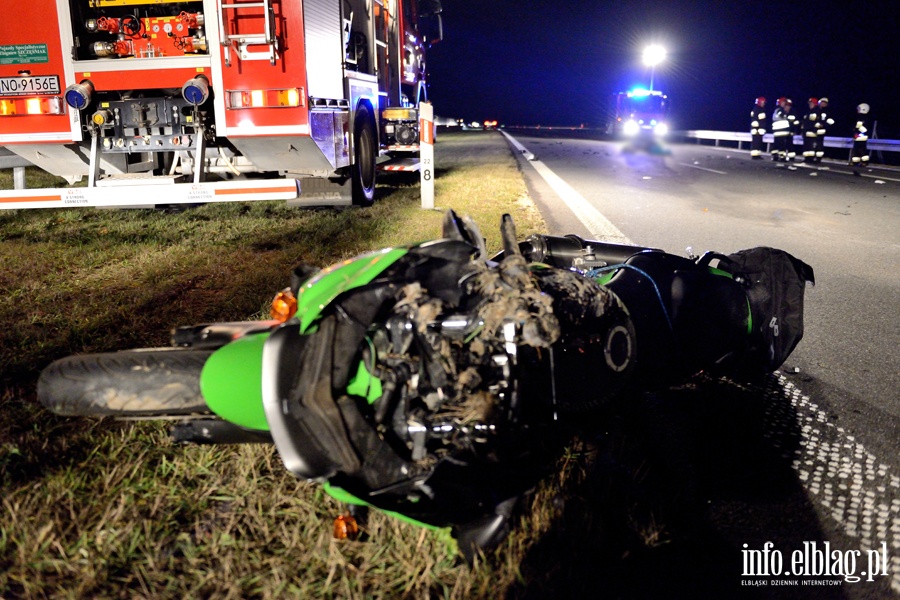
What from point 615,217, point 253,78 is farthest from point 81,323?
point 615,217

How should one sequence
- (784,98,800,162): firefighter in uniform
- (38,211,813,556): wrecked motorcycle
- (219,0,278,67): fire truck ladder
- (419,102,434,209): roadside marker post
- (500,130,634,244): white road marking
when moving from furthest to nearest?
(784,98,800,162): firefighter in uniform → (419,102,434,209): roadside marker post → (500,130,634,244): white road marking → (219,0,278,67): fire truck ladder → (38,211,813,556): wrecked motorcycle

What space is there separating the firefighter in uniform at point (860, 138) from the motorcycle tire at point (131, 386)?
19623 millimetres

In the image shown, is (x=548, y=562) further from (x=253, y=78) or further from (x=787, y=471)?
(x=253, y=78)

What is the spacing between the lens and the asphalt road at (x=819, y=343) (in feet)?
7.32

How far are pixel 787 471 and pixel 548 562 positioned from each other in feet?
3.71

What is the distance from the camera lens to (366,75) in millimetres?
8734

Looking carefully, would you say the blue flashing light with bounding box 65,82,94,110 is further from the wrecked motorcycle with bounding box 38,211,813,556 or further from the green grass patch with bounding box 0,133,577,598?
the wrecked motorcycle with bounding box 38,211,813,556

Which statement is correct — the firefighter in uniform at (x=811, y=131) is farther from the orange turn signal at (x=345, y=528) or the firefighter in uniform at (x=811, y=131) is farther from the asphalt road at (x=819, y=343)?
the orange turn signal at (x=345, y=528)

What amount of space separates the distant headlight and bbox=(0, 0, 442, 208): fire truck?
3193 cm

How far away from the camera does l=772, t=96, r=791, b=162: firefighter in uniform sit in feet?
61.0

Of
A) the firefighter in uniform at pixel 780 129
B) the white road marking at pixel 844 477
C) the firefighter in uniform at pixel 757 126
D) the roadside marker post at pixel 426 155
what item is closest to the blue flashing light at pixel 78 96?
the roadside marker post at pixel 426 155

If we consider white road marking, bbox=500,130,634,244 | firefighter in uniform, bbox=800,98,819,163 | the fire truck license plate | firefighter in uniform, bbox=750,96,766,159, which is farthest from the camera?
firefighter in uniform, bbox=750,96,766,159

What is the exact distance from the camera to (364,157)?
867cm

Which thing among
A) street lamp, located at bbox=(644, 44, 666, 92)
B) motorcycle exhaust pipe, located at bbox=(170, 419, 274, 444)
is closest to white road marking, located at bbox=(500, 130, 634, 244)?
motorcycle exhaust pipe, located at bbox=(170, 419, 274, 444)
